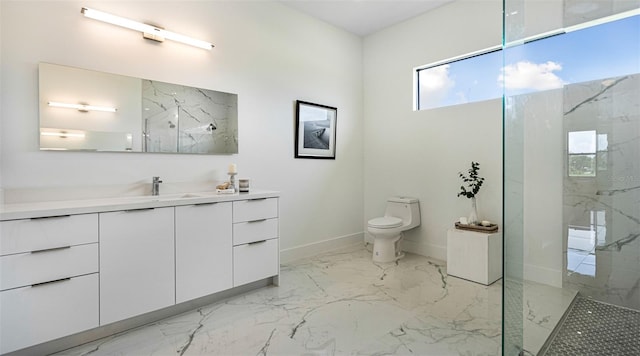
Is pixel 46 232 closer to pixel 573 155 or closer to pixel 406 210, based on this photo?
pixel 406 210

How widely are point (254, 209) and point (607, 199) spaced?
252cm

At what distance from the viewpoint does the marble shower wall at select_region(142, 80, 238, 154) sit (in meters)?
2.33

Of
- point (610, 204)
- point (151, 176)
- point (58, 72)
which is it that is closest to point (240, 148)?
point (151, 176)

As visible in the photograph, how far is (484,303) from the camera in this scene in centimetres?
224

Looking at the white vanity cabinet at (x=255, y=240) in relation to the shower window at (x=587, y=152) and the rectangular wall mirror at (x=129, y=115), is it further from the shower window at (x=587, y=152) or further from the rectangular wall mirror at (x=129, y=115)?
the shower window at (x=587, y=152)

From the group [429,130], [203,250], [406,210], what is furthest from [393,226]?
[203,250]

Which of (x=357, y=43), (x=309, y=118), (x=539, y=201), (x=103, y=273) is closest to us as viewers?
(x=103, y=273)

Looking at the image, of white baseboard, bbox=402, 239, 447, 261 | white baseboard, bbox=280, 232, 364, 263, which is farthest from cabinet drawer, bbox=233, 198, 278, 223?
white baseboard, bbox=402, 239, 447, 261

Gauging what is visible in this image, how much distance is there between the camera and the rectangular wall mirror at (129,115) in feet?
6.42

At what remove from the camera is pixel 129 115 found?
2.23 meters

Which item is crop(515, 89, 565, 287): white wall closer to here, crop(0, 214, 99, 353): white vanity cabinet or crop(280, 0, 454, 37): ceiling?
crop(280, 0, 454, 37): ceiling

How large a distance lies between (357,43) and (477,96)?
5.78ft

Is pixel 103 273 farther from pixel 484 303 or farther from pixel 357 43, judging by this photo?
pixel 357 43

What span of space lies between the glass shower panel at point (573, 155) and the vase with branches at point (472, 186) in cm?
67
